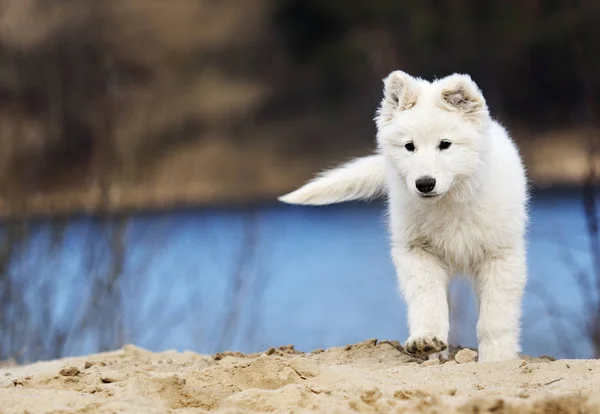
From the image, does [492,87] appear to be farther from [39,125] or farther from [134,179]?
[39,125]

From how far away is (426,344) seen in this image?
4828mm

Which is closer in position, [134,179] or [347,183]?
[347,183]

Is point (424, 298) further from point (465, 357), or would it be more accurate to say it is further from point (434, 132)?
point (434, 132)

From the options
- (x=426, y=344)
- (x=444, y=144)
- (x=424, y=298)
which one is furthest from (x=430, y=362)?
(x=444, y=144)

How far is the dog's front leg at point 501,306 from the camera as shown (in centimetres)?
516

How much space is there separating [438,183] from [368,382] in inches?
49.1

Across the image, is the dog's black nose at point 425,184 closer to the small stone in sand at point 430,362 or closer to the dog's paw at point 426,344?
the dog's paw at point 426,344

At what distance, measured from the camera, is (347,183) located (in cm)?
584

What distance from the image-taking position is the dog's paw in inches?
190

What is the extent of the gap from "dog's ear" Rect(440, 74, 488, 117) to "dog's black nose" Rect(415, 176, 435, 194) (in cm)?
52

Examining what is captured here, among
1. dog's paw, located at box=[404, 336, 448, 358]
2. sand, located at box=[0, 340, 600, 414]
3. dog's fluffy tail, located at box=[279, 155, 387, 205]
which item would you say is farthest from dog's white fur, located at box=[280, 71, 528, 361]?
sand, located at box=[0, 340, 600, 414]

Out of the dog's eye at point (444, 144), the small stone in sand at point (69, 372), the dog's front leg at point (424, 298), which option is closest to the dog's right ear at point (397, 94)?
the dog's eye at point (444, 144)

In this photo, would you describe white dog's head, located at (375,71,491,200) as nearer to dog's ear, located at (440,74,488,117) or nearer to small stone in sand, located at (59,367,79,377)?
dog's ear, located at (440,74,488,117)

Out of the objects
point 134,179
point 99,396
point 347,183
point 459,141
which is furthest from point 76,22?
point 99,396
